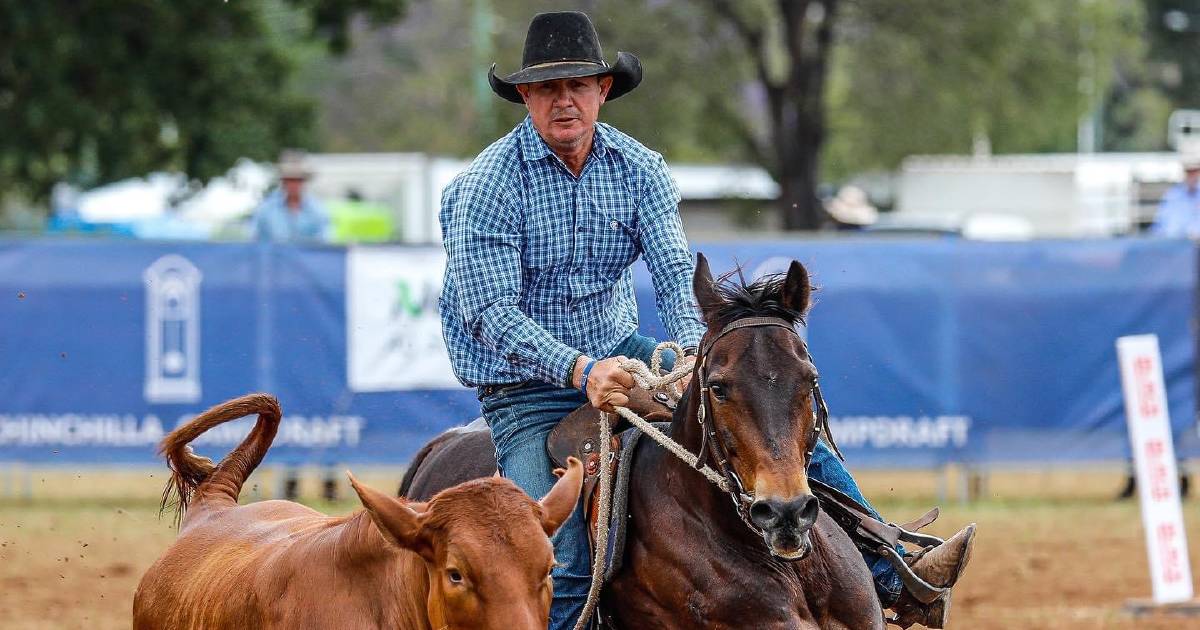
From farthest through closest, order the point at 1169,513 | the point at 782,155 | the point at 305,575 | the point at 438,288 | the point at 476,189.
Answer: the point at 782,155, the point at 438,288, the point at 1169,513, the point at 476,189, the point at 305,575

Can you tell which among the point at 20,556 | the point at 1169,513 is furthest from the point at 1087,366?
the point at 20,556

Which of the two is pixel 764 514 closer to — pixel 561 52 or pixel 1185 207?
pixel 561 52

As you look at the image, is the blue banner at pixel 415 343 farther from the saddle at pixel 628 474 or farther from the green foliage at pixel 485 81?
the saddle at pixel 628 474

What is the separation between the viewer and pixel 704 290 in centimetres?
488

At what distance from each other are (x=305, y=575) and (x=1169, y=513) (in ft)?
21.1

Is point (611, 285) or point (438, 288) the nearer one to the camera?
point (611, 285)

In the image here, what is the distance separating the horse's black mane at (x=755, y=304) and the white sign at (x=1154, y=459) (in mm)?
5110

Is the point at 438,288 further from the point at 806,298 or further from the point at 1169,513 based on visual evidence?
the point at 806,298

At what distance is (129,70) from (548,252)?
1516 centimetres

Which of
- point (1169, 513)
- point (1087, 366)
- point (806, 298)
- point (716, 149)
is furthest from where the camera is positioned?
point (716, 149)

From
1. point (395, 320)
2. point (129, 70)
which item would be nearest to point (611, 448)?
point (395, 320)

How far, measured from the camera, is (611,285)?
5.45m

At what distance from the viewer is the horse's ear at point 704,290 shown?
485cm

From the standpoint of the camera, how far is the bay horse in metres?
4.43
